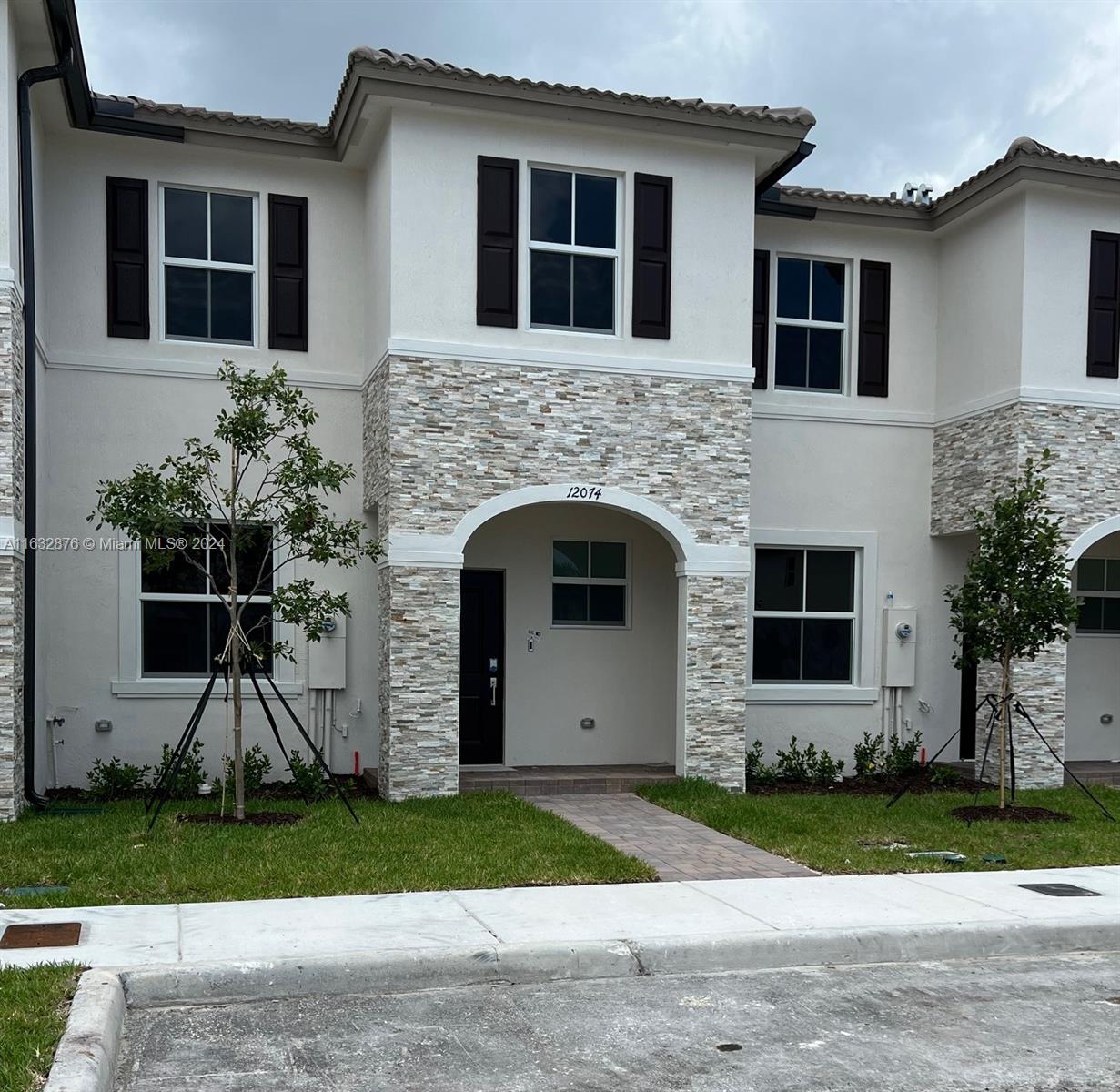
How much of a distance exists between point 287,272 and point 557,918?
849 cm

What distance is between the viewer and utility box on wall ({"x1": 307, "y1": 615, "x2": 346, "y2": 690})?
13492mm

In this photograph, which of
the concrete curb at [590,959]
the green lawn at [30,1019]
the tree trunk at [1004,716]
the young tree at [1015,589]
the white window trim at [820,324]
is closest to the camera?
the green lawn at [30,1019]

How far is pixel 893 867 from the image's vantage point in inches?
376

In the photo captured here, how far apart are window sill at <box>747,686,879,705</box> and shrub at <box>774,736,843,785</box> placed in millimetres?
560

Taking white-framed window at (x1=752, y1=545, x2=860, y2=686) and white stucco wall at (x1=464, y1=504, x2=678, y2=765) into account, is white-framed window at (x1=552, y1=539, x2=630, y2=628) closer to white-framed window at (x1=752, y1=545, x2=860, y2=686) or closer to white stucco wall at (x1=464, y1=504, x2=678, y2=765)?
white stucco wall at (x1=464, y1=504, x2=678, y2=765)

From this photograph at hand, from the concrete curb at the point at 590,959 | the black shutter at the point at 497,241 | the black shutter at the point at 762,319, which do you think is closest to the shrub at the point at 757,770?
the black shutter at the point at 762,319

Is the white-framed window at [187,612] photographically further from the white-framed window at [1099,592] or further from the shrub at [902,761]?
the white-framed window at [1099,592]

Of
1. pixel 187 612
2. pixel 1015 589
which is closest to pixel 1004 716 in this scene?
pixel 1015 589

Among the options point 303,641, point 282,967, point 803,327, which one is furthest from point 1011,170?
point 282,967

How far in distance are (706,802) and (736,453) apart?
148 inches

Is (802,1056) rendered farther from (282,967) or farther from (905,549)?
(905,549)

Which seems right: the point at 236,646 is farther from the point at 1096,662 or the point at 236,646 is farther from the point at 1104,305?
the point at 1096,662

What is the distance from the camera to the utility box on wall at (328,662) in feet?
44.3

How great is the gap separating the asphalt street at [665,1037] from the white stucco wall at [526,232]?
7448 millimetres
